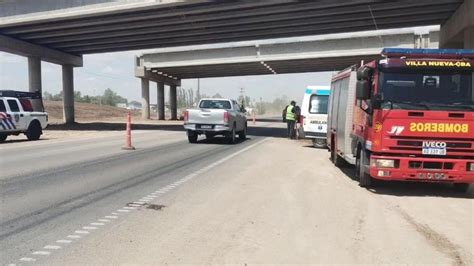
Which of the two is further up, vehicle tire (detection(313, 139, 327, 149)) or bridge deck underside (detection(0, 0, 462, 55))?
bridge deck underside (detection(0, 0, 462, 55))

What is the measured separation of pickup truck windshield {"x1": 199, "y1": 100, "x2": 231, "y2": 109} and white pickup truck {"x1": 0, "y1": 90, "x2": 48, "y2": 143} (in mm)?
7831

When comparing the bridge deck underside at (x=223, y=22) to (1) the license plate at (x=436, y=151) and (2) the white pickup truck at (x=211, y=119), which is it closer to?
(2) the white pickup truck at (x=211, y=119)

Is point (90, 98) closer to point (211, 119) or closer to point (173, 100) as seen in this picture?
point (173, 100)

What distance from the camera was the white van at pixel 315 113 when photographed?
20359 mm

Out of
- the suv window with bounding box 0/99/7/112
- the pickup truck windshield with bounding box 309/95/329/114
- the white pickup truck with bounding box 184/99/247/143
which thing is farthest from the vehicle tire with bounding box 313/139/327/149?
the suv window with bounding box 0/99/7/112

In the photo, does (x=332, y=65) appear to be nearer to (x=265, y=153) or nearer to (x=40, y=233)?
(x=265, y=153)

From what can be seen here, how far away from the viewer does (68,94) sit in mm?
48844

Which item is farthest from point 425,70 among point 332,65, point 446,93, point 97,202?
point 332,65

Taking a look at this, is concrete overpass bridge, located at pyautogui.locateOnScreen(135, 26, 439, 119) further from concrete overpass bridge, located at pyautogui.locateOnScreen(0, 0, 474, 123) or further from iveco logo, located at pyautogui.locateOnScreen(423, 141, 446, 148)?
iveco logo, located at pyautogui.locateOnScreen(423, 141, 446, 148)

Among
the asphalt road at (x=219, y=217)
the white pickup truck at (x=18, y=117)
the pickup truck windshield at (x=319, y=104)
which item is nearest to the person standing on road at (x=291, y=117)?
the pickup truck windshield at (x=319, y=104)

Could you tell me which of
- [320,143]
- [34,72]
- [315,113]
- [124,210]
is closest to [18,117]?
[315,113]

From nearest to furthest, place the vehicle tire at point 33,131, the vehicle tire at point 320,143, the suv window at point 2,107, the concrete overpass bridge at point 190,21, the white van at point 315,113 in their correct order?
the white van at point 315,113, the vehicle tire at point 320,143, the suv window at point 2,107, the vehicle tire at point 33,131, the concrete overpass bridge at point 190,21

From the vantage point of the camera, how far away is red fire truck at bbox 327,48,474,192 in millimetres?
9172

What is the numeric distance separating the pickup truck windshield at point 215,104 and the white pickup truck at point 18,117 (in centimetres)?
783
